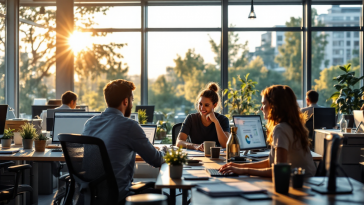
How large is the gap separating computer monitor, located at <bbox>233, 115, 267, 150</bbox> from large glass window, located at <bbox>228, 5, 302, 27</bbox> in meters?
5.25

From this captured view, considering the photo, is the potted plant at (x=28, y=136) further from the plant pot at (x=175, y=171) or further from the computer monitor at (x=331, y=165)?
the computer monitor at (x=331, y=165)

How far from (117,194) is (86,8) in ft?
23.1

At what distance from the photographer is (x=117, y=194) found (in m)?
2.40

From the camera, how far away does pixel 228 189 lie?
1964 millimetres

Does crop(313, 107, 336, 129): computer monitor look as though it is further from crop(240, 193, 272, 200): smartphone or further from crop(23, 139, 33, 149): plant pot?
crop(240, 193, 272, 200): smartphone

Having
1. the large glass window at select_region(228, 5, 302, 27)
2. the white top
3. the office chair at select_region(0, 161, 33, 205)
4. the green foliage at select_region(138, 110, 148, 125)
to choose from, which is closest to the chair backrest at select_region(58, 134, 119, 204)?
the office chair at select_region(0, 161, 33, 205)

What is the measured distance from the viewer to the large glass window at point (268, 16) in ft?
28.1

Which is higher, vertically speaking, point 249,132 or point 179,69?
point 179,69

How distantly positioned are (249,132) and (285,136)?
120cm

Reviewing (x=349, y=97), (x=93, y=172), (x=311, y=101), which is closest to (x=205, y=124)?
(x=93, y=172)

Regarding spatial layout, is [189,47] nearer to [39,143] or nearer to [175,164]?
[39,143]

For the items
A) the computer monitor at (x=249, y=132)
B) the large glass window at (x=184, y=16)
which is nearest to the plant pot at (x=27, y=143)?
the computer monitor at (x=249, y=132)

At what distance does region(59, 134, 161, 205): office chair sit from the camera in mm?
2355

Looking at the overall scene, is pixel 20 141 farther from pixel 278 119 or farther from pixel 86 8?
pixel 86 8
